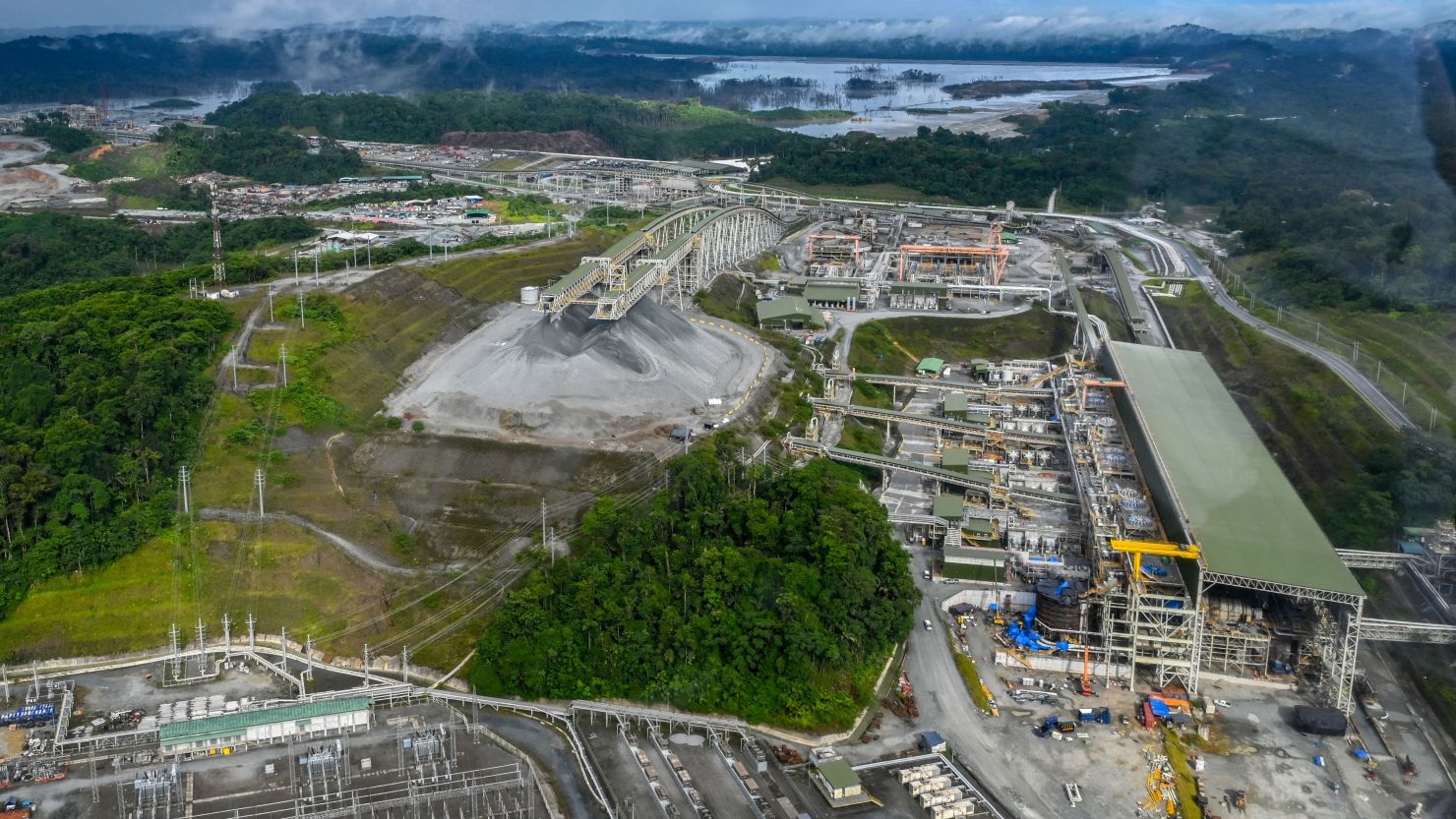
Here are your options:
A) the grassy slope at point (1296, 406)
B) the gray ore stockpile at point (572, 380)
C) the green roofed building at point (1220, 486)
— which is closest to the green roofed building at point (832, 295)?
the gray ore stockpile at point (572, 380)

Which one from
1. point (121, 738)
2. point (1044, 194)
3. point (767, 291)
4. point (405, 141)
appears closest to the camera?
point (121, 738)

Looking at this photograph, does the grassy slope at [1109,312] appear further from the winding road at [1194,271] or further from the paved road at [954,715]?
the paved road at [954,715]

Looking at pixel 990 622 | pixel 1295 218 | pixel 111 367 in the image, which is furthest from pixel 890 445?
pixel 1295 218

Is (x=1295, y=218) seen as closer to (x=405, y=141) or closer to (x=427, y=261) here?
(x=427, y=261)

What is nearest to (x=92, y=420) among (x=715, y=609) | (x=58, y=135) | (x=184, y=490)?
(x=184, y=490)

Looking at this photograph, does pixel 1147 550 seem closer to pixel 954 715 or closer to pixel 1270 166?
pixel 954 715

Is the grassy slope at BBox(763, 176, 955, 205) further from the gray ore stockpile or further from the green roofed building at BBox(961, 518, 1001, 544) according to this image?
the green roofed building at BBox(961, 518, 1001, 544)
